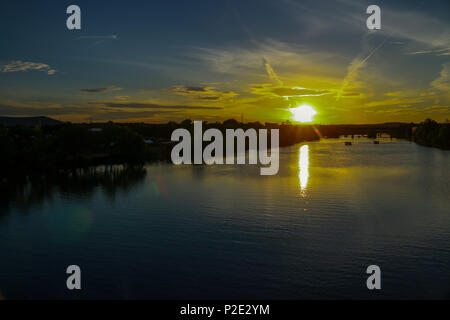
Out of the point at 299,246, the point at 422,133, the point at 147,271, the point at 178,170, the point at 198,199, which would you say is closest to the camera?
the point at 147,271

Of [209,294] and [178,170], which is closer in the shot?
[209,294]

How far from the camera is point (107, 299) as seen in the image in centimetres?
1802

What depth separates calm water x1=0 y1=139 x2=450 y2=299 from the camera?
62.8 feet

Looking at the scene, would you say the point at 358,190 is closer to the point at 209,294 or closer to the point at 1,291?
the point at 209,294

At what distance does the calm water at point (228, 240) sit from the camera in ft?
62.8

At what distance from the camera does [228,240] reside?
86.5 ft

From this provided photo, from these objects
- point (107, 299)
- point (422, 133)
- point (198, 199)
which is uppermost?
point (422, 133)

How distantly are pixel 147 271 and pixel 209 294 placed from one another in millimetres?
4465

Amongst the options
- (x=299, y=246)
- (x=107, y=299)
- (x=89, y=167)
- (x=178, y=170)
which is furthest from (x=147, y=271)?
(x=89, y=167)

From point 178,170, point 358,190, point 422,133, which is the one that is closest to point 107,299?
point 358,190

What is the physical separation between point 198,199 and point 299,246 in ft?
60.7
